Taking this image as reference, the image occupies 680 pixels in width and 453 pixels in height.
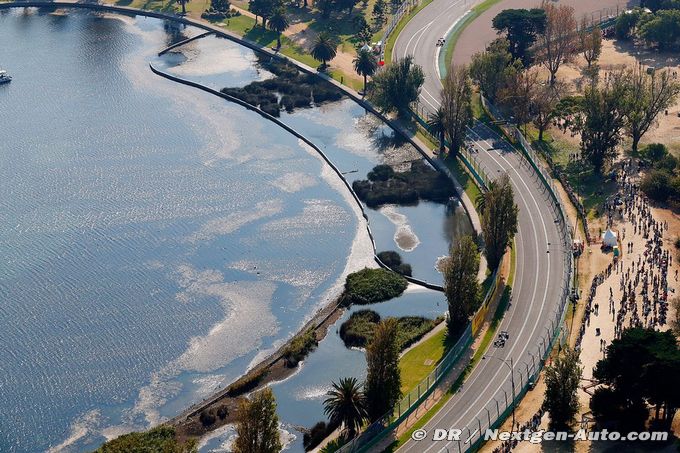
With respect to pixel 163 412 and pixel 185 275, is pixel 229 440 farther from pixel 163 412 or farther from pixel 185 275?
pixel 185 275

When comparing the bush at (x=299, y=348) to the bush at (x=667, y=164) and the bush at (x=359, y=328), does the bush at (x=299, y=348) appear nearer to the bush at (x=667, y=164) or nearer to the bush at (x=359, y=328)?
the bush at (x=359, y=328)

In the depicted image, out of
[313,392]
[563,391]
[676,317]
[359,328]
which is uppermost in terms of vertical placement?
[676,317]

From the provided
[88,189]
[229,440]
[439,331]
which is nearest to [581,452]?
[439,331]

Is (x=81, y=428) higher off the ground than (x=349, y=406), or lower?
lower

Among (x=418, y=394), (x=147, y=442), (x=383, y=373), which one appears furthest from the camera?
(x=418, y=394)

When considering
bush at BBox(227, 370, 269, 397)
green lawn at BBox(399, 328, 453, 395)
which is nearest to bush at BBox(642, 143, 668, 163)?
green lawn at BBox(399, 328, 453, 395)

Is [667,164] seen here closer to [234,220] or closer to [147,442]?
[234,220]

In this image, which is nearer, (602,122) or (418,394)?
(418,394)

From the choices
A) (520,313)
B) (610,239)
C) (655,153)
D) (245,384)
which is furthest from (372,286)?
(655,153)

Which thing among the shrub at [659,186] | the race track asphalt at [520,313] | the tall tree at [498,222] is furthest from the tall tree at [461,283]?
the shrub at [659,186]
